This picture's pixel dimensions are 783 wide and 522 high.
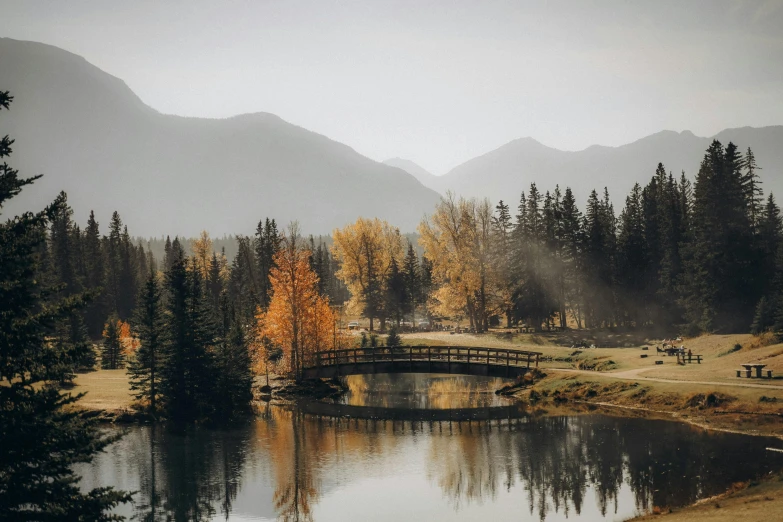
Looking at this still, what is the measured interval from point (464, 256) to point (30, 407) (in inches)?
2833

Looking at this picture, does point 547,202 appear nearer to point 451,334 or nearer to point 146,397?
point 451,334

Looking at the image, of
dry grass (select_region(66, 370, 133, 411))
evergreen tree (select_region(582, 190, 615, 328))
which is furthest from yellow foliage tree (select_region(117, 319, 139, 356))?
evergreen tree (select_region(582, 190, 615, 328))

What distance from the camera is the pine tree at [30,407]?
18.4 metres

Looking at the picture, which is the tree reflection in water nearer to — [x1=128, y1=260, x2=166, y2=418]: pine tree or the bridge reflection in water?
the bridge reflection in water

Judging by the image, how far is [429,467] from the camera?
37.4m

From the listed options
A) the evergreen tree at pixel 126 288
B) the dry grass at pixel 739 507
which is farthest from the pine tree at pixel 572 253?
the evergreen tree at pixel 126 288

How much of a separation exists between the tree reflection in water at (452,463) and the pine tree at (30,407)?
1208cm

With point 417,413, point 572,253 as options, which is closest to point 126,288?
point 572,253

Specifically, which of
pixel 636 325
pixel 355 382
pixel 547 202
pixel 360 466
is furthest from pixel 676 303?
pixel 360 466

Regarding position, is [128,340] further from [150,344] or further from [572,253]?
[572,253]

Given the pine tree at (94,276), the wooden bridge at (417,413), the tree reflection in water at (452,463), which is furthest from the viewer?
the pine tree at (94,276)

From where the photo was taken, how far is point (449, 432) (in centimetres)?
4616

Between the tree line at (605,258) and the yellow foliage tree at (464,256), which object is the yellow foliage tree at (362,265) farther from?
the yellow foliage tree at (464,256)

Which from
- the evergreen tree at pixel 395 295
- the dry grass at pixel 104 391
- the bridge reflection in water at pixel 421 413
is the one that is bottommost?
the bridge reflection in water at pixel 421 413
